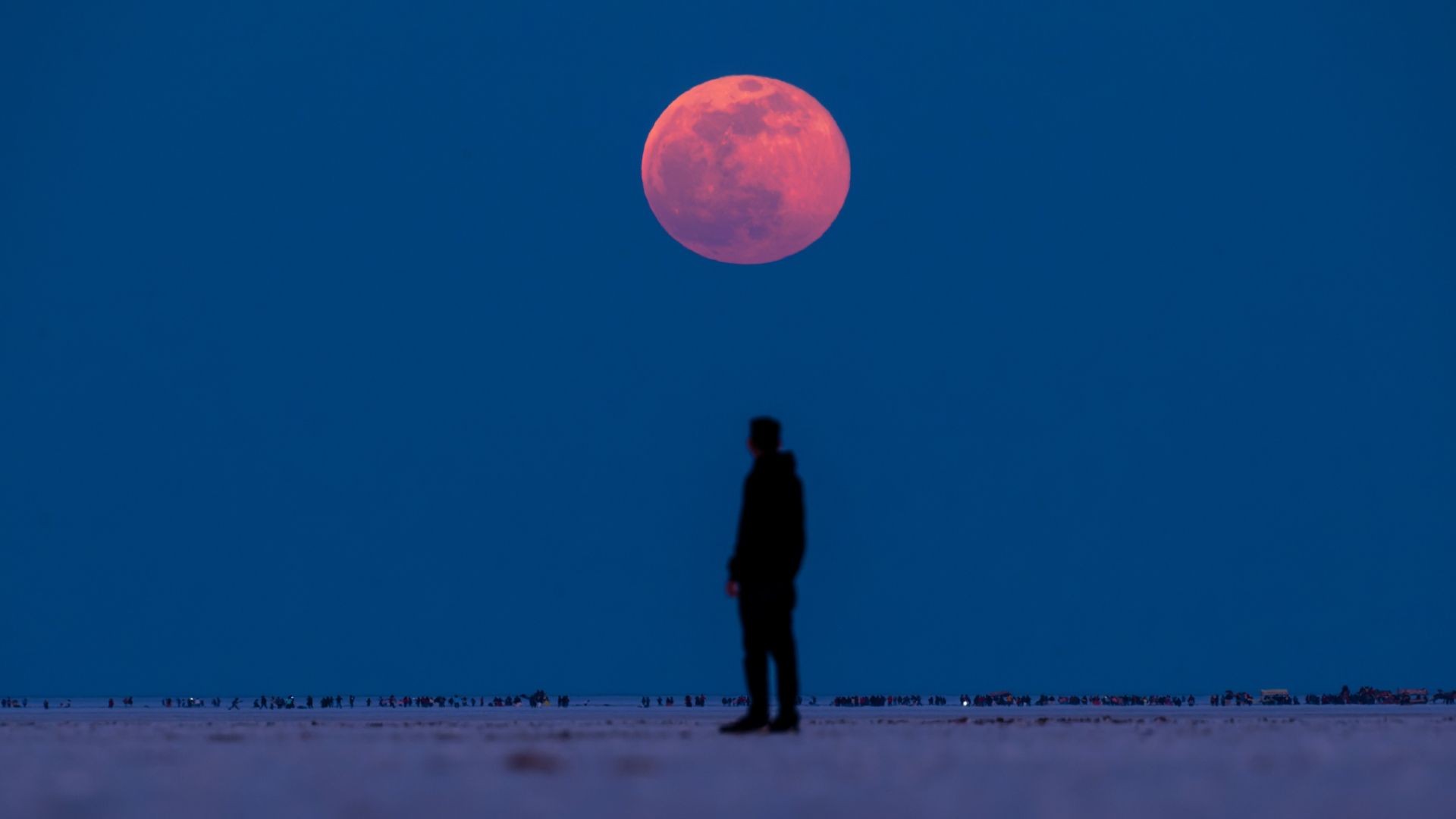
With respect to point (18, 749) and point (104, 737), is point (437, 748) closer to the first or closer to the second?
point (18, 749)

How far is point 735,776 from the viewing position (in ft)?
21.7

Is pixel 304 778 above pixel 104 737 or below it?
below

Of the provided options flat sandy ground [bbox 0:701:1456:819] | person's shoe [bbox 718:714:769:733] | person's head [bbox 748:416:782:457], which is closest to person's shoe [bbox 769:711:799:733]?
person's shoe [bbox 718:714:769:733]

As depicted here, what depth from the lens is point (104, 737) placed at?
11148 mm

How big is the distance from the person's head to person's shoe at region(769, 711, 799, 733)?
1.82 metres

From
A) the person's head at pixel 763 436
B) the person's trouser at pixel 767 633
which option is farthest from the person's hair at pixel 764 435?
the person's trouser at pixel 767 633

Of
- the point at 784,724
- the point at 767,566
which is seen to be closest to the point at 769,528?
the point at 767,566

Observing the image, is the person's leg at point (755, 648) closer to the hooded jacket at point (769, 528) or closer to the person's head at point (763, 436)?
the hooded jacket at point (769, 528)

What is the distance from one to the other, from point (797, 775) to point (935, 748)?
2.53 meters

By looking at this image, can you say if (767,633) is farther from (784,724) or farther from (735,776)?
(735,776)

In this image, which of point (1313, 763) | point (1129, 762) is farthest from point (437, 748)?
point (1313, 763)

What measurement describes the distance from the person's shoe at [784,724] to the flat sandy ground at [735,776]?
167 mm

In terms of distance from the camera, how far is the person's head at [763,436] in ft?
38.5

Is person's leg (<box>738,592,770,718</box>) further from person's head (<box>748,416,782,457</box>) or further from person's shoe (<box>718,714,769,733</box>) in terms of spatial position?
person's head (<box>748,416,782,457</box>)
